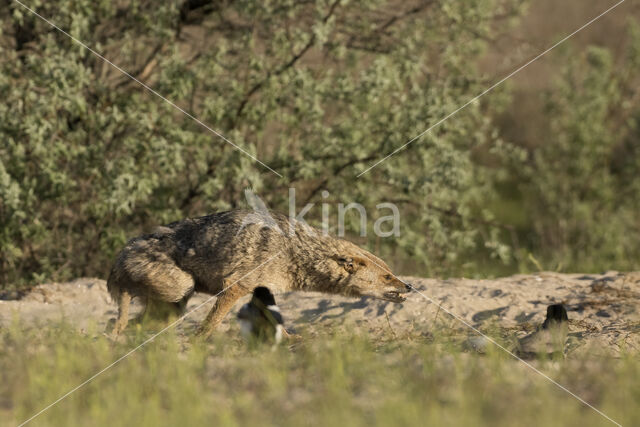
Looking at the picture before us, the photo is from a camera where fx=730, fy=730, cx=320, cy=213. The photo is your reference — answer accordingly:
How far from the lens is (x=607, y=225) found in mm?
14555

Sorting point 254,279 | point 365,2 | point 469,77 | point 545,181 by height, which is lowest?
point 254,279

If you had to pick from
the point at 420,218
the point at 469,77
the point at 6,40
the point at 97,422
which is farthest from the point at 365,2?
the point at 97,422

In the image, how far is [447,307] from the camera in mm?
7066

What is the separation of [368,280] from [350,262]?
242mm

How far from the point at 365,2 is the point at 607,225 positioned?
7.55 metres

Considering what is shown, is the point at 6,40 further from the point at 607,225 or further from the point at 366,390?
the point at 607,225

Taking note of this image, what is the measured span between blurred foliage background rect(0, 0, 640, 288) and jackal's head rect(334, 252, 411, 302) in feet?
7.97

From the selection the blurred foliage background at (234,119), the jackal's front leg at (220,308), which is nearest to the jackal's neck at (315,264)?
the jackal's front leg at (220,308)

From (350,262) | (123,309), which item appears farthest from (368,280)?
(123,309)

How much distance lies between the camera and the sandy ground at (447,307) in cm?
642

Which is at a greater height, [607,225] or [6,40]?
[6,40]

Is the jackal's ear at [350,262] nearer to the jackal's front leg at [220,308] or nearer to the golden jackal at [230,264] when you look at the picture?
the golden jackal at [230,264]

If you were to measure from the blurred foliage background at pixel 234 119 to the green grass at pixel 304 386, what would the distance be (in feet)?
12.8

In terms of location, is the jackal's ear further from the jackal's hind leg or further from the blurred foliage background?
the blurred foliage background
